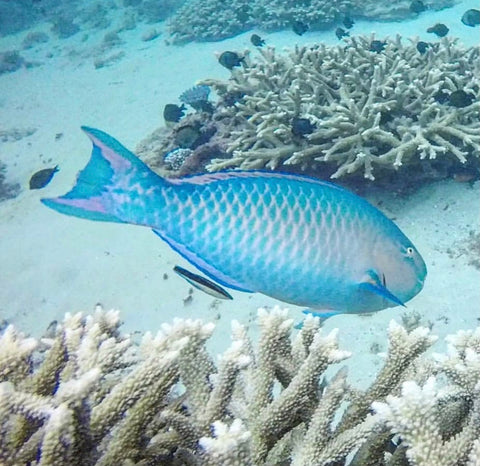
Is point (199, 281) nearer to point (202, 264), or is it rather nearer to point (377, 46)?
point (202, 264)

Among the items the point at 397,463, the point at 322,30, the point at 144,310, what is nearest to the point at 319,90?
the point at 144,310

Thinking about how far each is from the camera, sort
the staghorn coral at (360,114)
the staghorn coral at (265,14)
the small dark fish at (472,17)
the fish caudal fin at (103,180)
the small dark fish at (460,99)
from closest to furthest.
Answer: the fish caudal fin at (103,180) → the staghorn coral at (360,114) → the small dark fish at (460,99) → the small dark fish at (472,17) → the staghorn coral at (265,14)

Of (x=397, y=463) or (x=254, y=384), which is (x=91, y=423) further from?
(x=397, y=463)

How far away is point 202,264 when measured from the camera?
2049 mm

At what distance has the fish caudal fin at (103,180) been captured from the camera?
188cm

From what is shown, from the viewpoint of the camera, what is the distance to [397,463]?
6.91ft

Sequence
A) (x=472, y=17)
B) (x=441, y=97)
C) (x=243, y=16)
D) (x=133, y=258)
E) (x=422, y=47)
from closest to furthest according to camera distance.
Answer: (x=133, y=258) < (x=441, y=97) < (x=422, y=47) < (x=472, y=17) < (x=243, y=16)

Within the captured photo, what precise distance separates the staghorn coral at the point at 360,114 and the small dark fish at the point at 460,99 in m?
0.08

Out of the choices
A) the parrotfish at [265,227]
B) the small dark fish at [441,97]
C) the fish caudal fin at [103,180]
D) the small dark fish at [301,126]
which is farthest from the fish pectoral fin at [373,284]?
the small dark fish at [441,97]

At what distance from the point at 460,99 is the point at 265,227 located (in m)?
4.86

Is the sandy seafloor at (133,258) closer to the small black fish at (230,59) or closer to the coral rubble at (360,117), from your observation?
the coral rubble at (360,117)

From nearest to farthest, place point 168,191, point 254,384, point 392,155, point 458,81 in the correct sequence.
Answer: point 168,191 → point 254,384 → point 392,155 → point 458,81

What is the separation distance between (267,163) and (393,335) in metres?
3.90

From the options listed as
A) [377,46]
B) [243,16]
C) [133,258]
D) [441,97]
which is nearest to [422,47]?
[377,46]
